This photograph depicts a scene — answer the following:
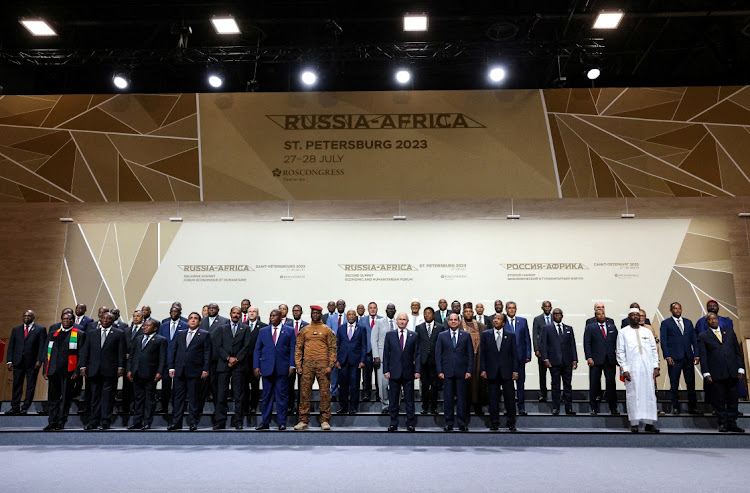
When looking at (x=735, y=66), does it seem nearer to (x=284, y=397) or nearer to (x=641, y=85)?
(x=641, y=85)

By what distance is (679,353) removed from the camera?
7.25m

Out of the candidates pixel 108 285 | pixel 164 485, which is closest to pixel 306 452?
pixel 164 485

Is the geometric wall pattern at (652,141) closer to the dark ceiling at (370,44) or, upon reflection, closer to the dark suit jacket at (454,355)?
the dark ceiling at (370,44)

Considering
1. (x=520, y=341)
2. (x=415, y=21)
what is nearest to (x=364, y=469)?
(x=520, y=341)

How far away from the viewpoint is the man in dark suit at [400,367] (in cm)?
647

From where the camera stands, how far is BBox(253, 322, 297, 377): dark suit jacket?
21.7 feet

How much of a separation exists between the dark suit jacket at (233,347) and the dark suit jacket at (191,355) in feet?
0.46

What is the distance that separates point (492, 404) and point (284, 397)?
2609mm

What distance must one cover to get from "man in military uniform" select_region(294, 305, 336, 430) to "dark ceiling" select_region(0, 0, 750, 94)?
5337mm

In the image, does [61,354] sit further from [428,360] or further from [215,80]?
[215,80]

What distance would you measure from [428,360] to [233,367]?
2.59 meters

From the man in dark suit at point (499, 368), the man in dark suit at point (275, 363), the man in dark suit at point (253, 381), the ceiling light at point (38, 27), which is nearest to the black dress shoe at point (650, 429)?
the man in dark suit at point (499, 368)

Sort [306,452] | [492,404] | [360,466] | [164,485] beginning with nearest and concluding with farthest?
[164,485] < [360,466] < [306,452] < [492,404]

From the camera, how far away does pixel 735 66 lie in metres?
9.66
